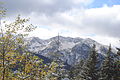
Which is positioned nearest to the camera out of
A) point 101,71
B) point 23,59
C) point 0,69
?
point 0,69

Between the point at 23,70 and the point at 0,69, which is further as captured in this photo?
the point at 23,70

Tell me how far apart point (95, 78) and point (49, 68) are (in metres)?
18.5

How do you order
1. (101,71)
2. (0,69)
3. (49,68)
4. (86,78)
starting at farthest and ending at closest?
(101,71), (86,78), (49,68), (0,69)

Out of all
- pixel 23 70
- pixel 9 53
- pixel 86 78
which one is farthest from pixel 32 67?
pixel 86 78

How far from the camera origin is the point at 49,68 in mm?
10305

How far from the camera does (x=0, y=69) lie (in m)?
8.76

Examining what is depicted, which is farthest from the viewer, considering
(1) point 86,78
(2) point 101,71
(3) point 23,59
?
(2) point 101,71

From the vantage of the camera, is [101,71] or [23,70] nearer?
[23,70]

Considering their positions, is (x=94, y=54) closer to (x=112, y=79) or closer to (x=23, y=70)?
(x=112, y=79)

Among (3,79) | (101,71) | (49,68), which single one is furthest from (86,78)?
(3,79)

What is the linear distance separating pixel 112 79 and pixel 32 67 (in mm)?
20427

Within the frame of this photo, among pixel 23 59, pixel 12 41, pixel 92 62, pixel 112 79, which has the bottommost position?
pixel 112 79

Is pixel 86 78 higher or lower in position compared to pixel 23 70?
lower

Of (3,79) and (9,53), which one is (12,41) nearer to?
(9,53)
